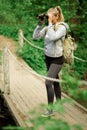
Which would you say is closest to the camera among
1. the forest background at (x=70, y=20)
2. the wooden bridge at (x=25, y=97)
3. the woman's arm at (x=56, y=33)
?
the woman's arm at (x=56, y=33)

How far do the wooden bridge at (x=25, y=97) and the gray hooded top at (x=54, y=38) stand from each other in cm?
87

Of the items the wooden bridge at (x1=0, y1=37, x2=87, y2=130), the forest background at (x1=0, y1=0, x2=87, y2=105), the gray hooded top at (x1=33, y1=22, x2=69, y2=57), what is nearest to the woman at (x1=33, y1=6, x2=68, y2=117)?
the gray hooded top at (x1=33, y1=22, x2=69, y2=57)

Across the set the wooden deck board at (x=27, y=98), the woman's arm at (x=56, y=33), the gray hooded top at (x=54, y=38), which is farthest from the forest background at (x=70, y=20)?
the woman's arm at (x=56, y=33)

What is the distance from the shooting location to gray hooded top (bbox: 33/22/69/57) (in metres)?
5.59

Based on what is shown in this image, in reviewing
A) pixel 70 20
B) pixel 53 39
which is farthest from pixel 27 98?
pixel 70 20

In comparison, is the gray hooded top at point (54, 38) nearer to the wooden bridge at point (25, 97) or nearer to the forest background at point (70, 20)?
the wooden bridge at point (25, 97)

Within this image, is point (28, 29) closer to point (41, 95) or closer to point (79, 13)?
point (79, 13)

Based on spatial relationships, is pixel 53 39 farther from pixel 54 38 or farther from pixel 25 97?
pixel 25 97

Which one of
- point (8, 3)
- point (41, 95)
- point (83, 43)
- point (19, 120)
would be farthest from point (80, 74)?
point (19, 120)

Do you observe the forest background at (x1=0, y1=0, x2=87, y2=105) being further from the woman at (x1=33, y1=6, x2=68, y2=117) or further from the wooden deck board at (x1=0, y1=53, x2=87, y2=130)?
the woman at (x1=33, y1=6, x2=68, y2=117)

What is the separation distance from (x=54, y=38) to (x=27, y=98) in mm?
3083

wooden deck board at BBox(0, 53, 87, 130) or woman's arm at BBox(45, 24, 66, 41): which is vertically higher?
woman's arm at BBox(45, 24, 66, 41)

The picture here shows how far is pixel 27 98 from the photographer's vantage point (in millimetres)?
8406

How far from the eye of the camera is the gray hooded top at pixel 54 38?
5.59 metres
